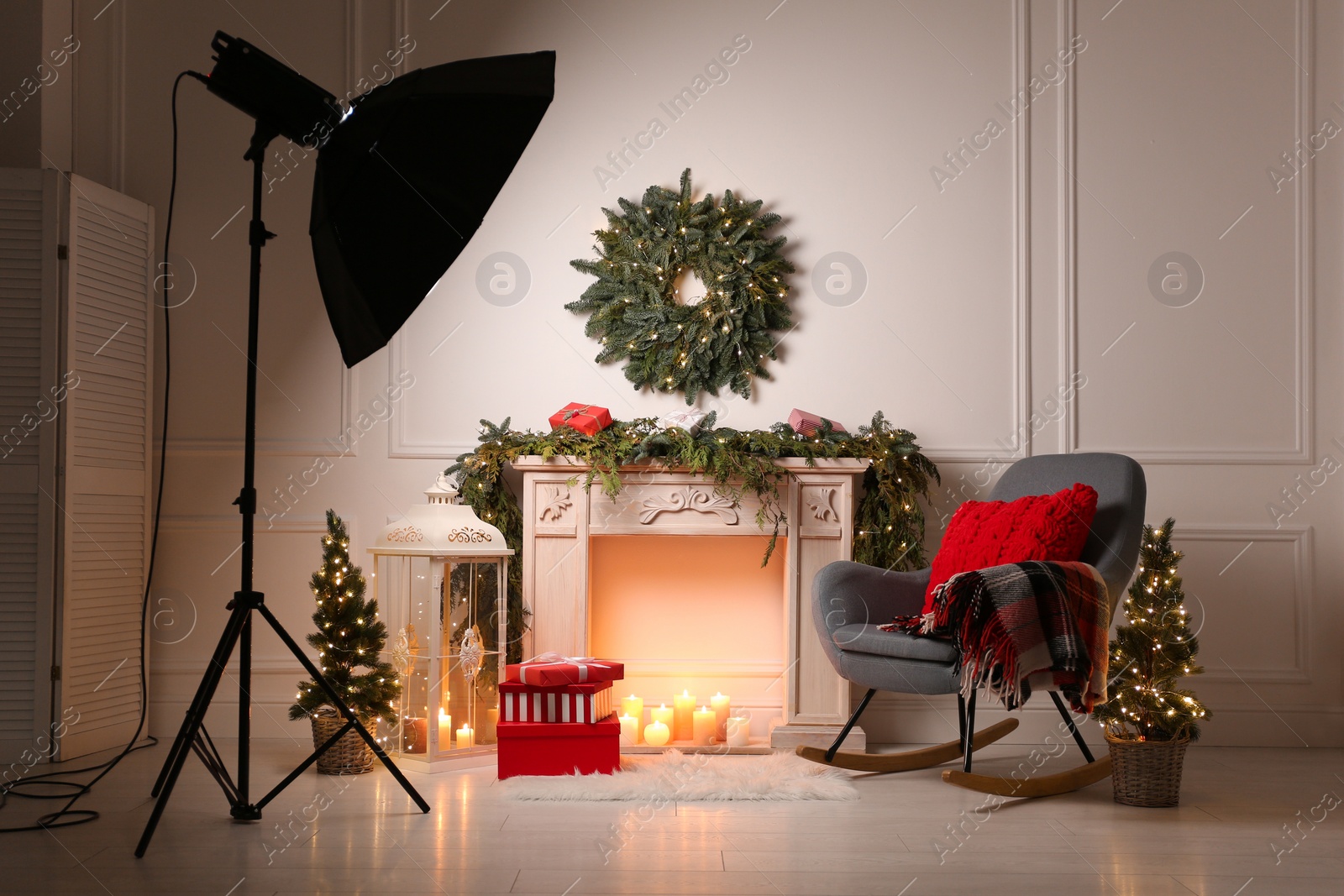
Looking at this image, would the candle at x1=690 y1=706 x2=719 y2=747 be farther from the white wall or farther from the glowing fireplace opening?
the white wall

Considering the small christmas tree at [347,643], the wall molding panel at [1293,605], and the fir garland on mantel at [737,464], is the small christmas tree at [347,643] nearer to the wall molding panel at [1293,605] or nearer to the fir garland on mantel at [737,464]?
the fir garland on mantel at [737,464]

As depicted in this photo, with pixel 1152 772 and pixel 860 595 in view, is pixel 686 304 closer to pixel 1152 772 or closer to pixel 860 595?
pixel 860 595

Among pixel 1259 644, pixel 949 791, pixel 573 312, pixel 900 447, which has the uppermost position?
pixel 573 312

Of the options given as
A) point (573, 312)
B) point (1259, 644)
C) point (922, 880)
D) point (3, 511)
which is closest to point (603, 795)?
point (922, 880)

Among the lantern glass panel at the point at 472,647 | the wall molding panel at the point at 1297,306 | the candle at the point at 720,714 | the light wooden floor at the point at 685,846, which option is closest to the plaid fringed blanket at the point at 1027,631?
the light wooden floor at the point at 685,846

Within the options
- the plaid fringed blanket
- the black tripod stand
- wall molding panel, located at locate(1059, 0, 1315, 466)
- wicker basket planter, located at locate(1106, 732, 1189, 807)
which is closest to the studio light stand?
the black tripod stand

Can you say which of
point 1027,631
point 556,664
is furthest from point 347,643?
point 1027,631

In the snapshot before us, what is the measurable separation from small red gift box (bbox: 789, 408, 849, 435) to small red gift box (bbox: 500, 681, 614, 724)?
119cm

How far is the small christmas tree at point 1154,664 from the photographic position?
8.75 feet

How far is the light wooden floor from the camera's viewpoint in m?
2.06

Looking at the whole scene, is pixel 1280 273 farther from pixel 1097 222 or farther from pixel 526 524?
pixel 526 524

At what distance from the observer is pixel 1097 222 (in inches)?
147

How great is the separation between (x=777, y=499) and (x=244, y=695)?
1817mm

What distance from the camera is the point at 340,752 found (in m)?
3.04
